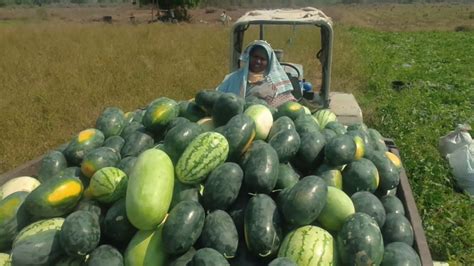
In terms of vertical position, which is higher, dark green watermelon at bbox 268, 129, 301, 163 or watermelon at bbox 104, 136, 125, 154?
dark green watermelon at bbox 268, 129, 301, 163

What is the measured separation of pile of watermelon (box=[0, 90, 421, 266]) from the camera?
2.15 metres

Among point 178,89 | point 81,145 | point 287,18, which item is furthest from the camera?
point 178,89

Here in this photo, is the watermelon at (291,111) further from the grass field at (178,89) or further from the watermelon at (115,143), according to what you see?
the grass field at (178,89)

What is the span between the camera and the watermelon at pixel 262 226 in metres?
2.15

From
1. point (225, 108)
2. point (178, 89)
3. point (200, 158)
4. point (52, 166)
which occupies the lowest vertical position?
point (178, 89)

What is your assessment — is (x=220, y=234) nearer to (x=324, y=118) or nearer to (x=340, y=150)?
(x=340, y=150)

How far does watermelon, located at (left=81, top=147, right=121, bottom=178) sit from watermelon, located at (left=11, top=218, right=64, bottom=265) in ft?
1.43

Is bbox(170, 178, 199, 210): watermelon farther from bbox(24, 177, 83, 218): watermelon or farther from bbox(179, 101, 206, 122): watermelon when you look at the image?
bbox(179, 101, 206, 122): watermelon

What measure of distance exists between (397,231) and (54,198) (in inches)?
78.6

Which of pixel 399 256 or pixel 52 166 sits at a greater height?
pixel 52 166

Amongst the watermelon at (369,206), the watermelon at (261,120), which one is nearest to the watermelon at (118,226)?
the watermelon at (261,120)

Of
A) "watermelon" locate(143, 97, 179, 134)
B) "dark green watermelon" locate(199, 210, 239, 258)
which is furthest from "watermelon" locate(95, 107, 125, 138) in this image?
"dark green watermelon" locate(199, 210, 239, 258)

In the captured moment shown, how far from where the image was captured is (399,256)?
2.22 metres

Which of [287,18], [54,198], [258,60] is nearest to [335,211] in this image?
[54,198]
